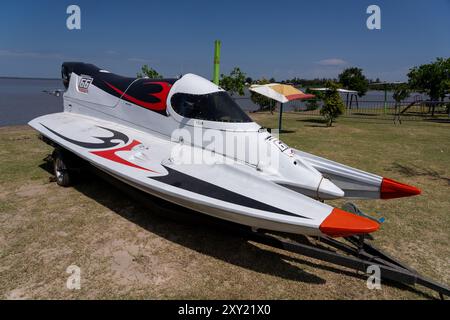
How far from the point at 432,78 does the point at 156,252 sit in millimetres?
32375

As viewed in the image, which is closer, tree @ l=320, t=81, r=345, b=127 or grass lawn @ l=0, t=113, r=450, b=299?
grass lawn @ l=0, t=113, r=450, b=299

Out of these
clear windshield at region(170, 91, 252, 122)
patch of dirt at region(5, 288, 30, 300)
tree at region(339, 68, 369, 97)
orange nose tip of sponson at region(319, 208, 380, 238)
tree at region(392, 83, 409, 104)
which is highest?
tree at region(339, 68, 369, 97)

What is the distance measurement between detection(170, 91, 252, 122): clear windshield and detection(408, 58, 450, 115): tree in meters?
28.2

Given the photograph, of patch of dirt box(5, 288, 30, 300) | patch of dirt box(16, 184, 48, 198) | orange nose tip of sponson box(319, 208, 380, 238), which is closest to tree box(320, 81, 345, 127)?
patch of dirt box(16, 184, 48, 198)

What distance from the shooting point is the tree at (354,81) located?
4278 cm

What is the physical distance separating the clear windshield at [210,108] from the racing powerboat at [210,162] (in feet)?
0.06

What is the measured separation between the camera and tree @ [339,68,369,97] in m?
42.8

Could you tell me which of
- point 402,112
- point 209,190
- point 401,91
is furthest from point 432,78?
point 209,190

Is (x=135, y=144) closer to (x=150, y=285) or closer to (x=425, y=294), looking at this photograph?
(x=150, y=285)

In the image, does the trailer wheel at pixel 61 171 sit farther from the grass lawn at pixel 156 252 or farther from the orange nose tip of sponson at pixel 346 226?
the orange nose tip of sponson at pixel 346 226

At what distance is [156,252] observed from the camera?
14.2 feet

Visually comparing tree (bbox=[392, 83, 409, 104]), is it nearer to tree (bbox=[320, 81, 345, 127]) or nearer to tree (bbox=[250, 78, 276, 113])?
tree (bbox=[250, 78, 276, 113])

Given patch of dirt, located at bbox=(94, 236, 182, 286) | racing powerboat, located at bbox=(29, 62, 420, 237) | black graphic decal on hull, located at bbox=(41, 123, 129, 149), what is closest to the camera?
racing powerboat, located at bbox=(29, 62, 420, 237)

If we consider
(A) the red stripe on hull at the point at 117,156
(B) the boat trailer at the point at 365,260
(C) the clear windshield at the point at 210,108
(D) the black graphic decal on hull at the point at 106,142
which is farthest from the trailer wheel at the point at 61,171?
(B) the boat trailer at the point at 365,260
